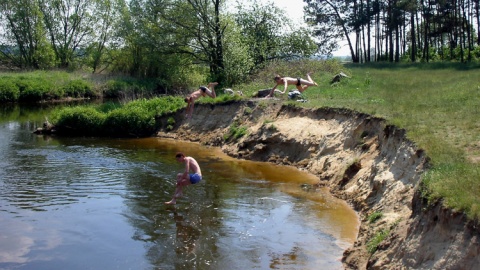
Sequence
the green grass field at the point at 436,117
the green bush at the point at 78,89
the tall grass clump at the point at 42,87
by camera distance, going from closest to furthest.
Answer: the green grass field at the point at 436,117
the tall grass clump at the point at 42,87
the green bush at the point at 78,89

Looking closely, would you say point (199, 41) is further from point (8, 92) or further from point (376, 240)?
point (376, 240)

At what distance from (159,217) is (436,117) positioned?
8690mm

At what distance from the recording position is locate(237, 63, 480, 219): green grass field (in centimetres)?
916

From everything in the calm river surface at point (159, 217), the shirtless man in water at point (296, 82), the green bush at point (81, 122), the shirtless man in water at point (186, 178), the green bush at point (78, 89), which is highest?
the green bush at point (78, 89)

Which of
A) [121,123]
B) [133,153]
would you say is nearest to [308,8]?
[121,123]

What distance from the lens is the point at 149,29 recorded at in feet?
139

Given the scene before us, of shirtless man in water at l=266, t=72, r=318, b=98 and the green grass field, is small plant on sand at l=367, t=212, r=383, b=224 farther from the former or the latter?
shirtless man in water at l=266, t=72, r=318, b=98

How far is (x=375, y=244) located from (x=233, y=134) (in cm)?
1461

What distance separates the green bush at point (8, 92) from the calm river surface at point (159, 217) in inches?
1096

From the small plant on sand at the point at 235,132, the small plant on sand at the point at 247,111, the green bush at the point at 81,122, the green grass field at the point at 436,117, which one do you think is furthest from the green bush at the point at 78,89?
the small plant on sand at the point at 235,132

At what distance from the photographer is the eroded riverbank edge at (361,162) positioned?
8516 millimetres

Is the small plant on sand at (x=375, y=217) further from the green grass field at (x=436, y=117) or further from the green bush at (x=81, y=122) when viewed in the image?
the green bush at (x=81, y=122)

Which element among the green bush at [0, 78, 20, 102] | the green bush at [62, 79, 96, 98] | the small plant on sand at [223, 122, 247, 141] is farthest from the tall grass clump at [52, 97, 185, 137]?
the green bush at [62, 79, 96, 98]

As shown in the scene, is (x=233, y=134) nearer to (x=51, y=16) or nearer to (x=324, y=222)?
(x=324, y=222)
